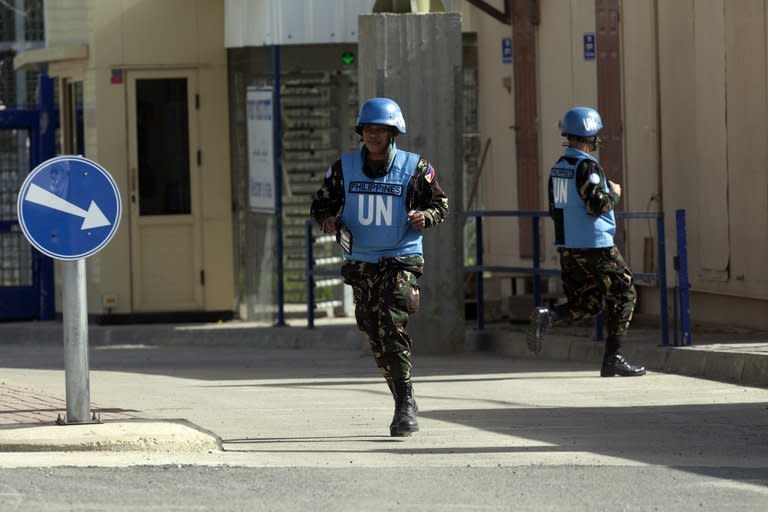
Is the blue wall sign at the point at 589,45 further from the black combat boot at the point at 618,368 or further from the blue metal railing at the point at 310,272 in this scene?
the black combat boot at the point at 618,368

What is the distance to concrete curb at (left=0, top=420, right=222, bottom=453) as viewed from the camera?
29.5 feet

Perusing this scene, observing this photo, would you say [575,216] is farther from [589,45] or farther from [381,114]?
[589,45]

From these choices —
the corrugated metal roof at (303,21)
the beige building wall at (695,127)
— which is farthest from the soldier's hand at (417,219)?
the corrugated metal roof at (303,21)

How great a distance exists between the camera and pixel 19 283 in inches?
750

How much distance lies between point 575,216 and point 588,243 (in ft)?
0.64

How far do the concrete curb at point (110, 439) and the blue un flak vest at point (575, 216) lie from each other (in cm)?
362

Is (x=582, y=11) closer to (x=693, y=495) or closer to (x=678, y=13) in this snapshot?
(x=678, y=13)

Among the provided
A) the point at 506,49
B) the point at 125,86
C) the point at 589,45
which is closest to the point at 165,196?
the point at 125,86

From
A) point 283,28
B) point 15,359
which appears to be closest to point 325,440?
point 15,359

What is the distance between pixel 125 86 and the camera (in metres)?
17.5

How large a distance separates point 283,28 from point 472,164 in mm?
3270

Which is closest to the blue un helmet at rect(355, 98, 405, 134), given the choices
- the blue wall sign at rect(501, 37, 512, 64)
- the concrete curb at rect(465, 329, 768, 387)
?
the concrete curb at rect(465, 329, 768, 387)

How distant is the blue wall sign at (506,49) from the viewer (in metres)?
18.1

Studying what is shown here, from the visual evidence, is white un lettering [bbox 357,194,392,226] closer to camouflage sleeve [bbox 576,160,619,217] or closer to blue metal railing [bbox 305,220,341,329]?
camouflage sleeve [bbox 576,160,619,217]
